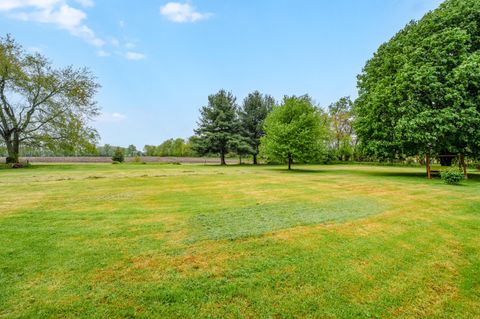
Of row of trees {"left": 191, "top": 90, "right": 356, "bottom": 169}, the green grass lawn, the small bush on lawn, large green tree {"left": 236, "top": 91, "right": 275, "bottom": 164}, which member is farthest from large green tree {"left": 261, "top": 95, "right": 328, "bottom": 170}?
the green grass lawn

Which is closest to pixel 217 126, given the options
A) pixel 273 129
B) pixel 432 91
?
pixel 273 129

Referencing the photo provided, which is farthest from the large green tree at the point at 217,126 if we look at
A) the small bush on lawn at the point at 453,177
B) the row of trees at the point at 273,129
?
the small bush on lawn at the point at 453,177

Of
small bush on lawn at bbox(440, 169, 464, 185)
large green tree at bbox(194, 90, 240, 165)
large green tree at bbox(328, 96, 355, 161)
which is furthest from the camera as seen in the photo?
large green tree at bbox(328, 96, 355, 161)

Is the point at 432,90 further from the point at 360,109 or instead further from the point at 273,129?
the point at 273,129

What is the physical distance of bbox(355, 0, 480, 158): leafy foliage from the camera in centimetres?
1304

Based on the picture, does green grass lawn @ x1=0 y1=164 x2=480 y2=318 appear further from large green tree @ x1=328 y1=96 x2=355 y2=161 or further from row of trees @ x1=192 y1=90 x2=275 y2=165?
large green tree @ x1=328 y1=96 x2=355 y2=161

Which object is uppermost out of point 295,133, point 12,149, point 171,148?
point 171,148

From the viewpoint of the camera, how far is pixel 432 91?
13.8m

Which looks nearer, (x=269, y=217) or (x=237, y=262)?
(x=237, y=262)

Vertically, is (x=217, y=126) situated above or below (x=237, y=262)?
above

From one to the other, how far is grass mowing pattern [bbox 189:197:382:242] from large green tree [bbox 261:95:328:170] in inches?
541

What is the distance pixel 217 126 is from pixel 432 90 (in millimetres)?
24673

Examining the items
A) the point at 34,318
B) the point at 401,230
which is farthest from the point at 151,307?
the point at 401,230

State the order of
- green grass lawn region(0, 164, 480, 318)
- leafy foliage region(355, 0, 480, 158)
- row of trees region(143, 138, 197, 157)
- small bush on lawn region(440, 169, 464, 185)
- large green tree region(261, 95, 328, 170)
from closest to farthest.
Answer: green grass lawn region(0, 164, 480, 318)
small bush on lawn region(440, 169, 464, 185)
leafy foliage region(355, 0, 480, 158)
large green tree region(261, 95, 328, 170)
row of trees region(143, 138, 197, 157)
